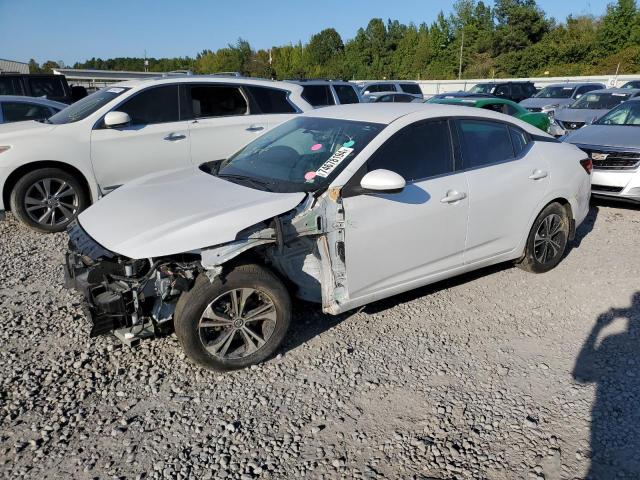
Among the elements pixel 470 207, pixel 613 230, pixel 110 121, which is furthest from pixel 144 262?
pixel 613 230

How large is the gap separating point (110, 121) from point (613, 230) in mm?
6399

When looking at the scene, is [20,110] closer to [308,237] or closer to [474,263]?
[308,237]

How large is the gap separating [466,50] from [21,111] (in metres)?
60.6

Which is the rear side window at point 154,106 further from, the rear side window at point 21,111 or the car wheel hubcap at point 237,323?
the car wheel hubcap at point 237,323

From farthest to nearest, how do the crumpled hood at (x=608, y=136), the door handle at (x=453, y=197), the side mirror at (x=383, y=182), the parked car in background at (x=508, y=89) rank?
1. the parked car in background at (x=508, y=89)
2. the crumpled hood at (x=608, y=136)
3. the door handle at (x=453, y=197)
4. the side mirror at (x=383, y=182)

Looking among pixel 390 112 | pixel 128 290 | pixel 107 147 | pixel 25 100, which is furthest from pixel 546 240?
pixel 25 100

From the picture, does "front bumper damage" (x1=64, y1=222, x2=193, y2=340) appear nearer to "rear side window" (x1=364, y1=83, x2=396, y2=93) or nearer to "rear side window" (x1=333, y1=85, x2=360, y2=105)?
"rear side window" (x1=333, y1=85, x2=360, y2=105)

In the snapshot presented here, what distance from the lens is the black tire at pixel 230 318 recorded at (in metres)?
3.13

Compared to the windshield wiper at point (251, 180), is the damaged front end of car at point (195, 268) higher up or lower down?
lower down

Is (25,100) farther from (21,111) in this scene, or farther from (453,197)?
(453,197)

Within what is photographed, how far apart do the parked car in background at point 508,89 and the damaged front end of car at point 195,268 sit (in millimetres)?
19916

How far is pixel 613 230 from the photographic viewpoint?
6516mm

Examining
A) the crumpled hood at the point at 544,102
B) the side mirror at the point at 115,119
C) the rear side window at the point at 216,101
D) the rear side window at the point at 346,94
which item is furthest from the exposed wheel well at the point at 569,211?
the crumpled hood at the point at 544,102

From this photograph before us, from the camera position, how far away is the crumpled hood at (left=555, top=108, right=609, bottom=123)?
13.3 m
